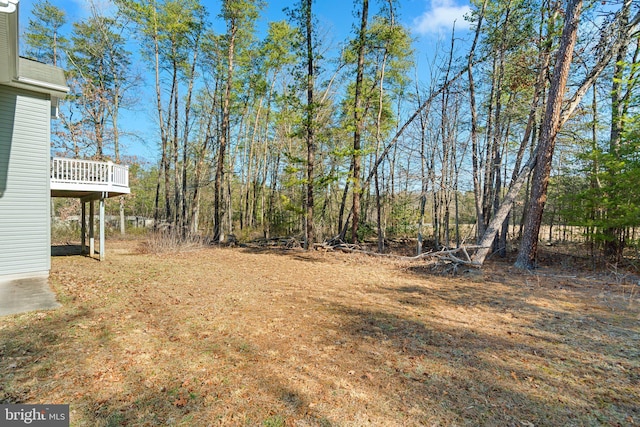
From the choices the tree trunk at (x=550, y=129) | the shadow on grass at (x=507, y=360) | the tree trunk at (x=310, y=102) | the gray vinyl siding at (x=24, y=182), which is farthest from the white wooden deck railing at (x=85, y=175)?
the tree trunk at (x=550, y=129)

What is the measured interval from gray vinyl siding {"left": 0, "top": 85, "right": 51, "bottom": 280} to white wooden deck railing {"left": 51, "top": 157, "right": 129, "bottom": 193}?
1.55m

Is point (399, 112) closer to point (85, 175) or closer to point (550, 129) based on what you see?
point (550, 129)

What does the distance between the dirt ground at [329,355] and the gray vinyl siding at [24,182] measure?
1350 mm

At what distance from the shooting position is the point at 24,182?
6.38 m

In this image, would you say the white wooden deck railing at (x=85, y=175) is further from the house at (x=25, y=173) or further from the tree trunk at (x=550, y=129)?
the tree trunk at (x=550, y=129)

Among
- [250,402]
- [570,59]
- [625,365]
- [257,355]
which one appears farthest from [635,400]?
[570,59]

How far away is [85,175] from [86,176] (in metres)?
0.04

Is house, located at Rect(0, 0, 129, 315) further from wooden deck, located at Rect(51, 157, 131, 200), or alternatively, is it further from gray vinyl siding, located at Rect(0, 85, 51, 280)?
wooden deck, located at Rect(51, 157, 131, 200)

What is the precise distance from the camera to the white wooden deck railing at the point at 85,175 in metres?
7.98

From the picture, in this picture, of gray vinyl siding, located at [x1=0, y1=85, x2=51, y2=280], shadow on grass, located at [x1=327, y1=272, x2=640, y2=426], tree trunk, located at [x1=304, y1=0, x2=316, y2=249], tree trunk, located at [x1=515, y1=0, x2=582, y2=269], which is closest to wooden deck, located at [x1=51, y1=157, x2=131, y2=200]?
gray vinyl siding, located at [x1=0, y1=85, x2=51, y2=280]

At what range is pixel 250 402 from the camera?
Answer: 7.63 feet

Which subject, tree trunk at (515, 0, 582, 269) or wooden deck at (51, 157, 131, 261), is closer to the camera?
tree trunk at (515, 0, 582, 269)

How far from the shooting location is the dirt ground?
2230 millimetres

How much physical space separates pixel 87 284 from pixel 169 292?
6.83 feet
